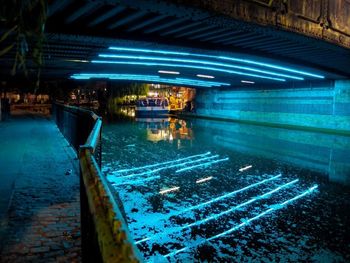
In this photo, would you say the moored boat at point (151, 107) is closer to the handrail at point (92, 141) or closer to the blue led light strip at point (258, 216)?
the blue led light strip at point (258, 216)

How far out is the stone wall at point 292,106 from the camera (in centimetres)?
2186

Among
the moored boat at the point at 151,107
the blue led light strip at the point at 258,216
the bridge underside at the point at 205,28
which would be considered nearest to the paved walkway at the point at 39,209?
the blue led light strip at the point at 258,216

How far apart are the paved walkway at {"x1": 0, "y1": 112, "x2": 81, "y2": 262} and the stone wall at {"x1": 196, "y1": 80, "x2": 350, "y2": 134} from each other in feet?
63.4

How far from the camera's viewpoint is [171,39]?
406 inches

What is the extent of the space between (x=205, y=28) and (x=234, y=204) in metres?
4.97

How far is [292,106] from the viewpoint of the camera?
2614cm

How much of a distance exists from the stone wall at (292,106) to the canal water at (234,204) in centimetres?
970

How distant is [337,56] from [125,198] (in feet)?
37.3

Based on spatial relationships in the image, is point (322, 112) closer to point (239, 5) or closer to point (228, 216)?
point (239, 5)

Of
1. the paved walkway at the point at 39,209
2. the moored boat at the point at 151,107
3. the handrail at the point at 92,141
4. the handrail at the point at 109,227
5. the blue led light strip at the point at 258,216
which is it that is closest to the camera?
the handrail at the point at 109,227

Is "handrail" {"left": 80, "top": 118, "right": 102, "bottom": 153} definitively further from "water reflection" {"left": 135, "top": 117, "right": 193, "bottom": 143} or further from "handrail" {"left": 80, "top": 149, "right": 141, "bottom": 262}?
"water reflection" {"left": 135, "top": 117, "right": 193, "bottom": 143}

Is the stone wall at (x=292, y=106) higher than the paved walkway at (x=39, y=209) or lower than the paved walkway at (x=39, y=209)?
higher

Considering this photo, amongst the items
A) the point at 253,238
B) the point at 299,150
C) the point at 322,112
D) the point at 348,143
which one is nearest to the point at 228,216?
the point at 253,238

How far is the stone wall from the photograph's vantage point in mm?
21859
